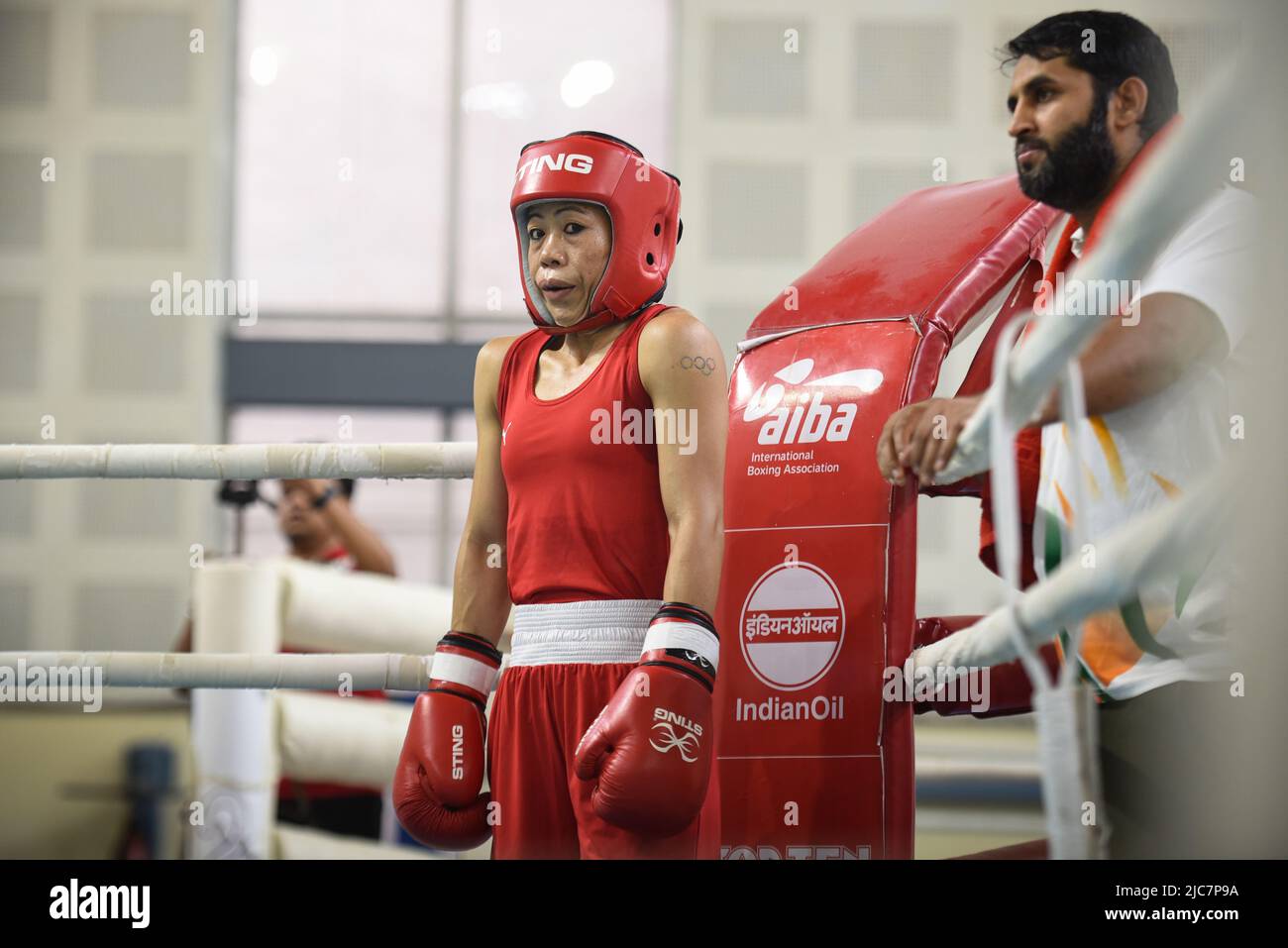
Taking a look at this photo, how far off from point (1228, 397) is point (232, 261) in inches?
225

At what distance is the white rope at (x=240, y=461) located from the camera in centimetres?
167

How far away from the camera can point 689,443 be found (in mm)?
1392

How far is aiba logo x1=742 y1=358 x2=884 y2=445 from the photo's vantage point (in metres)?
1.55

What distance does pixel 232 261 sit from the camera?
6305 millimetres

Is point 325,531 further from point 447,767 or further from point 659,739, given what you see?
point 659,739

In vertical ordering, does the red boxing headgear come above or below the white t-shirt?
above

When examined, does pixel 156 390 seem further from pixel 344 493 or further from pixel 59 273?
pixel 344 493

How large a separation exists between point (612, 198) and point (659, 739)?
588 millimetres

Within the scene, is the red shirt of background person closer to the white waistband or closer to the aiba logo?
the white waistband

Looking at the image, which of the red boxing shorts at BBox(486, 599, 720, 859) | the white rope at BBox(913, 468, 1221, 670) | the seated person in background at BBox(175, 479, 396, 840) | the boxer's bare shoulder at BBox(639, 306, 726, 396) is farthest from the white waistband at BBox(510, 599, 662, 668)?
the seated person in background at BBox(175, 479, 396, 840)

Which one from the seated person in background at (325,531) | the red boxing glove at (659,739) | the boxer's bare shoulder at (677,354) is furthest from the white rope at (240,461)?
the seated person in background at (325,531)

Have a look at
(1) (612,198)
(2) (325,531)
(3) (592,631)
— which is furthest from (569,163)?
(2) (325,531)
